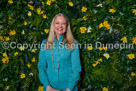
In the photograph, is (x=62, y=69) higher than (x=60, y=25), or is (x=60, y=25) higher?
(x=60, y=25)

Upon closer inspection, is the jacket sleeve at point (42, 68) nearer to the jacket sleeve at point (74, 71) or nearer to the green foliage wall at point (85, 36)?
the jacket sleeve at point (74, 71)

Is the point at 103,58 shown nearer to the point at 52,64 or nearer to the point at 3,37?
the point at 52,64

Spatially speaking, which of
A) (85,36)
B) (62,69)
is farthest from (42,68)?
(85,36)

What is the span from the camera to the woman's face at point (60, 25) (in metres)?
1.46

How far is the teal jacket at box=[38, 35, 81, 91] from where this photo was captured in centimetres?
147

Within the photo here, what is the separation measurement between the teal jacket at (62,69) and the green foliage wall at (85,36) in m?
0.52

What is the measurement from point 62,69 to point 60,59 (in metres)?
0.13

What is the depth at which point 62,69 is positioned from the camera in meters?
1.52

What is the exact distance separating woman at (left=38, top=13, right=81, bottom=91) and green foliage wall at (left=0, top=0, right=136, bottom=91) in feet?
1.53

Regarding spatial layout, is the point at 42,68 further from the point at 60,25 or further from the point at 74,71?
the point at 60,25

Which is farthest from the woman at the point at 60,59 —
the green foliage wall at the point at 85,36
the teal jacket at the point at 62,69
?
the green foliage wall at the point at 85,36

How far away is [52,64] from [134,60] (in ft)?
4.35

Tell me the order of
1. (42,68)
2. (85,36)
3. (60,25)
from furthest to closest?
(85,36), (42,68), (60,25)

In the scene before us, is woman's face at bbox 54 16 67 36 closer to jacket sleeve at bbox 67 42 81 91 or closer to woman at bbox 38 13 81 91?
woman at bbox 38 13 81 91
